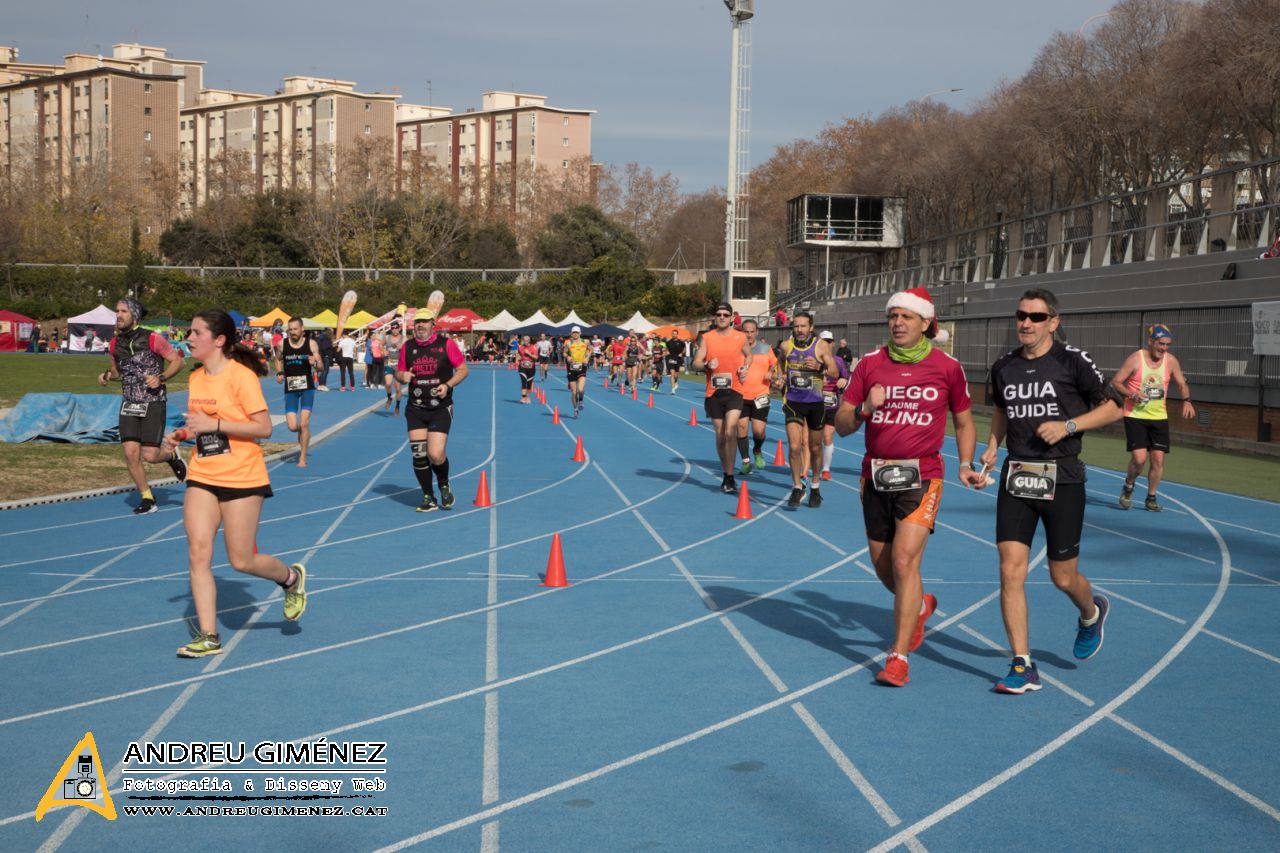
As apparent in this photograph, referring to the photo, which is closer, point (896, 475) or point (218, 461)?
point (896, 475)

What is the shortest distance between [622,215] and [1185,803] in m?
105

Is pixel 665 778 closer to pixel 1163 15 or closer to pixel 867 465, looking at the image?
pixel 867 465

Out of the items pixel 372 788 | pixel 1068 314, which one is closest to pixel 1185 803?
pixel 372 788

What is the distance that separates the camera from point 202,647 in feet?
23.4

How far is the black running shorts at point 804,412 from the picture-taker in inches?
553

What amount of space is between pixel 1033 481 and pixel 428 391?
7.71 m

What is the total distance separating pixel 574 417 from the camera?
29922 millimetres

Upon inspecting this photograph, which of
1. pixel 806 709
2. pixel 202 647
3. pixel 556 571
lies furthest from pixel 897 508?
pixel 202 647

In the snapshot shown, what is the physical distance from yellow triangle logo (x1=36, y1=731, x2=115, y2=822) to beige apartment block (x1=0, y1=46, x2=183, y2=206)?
114966 millimetres

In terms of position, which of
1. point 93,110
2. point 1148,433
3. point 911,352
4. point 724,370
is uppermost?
point 93,110

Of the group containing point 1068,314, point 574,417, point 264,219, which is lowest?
point 574,417

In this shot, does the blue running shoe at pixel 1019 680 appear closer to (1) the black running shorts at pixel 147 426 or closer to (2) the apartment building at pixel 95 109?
(1) the black running shorts at pixel 147 426

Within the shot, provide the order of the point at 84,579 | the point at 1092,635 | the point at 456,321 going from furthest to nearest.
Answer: the point at 456,321
the point at 84,579
the point at 1092,635

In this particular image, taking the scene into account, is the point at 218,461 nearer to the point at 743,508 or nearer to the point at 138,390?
the point at 138,390
